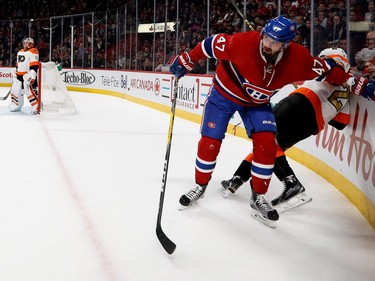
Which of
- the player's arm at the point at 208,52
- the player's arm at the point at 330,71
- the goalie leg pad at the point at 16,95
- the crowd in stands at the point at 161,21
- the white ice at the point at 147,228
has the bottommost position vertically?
the white ice at the point at 147,228

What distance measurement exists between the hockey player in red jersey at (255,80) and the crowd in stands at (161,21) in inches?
38.9

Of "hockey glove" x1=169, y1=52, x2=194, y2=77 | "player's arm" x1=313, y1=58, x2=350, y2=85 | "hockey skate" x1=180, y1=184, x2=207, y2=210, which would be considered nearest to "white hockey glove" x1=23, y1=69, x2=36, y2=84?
"hockey glove" x1=169, y1=52, x2=194, y2=77

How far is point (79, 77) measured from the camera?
13508 millimetres

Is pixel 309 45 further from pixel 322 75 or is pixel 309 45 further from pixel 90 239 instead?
pixel 90 239

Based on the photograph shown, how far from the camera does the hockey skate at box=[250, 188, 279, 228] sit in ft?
8.16

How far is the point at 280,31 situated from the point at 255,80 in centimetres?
31

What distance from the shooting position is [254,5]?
21.0ft

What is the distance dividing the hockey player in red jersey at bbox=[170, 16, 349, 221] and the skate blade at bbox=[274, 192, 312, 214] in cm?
18

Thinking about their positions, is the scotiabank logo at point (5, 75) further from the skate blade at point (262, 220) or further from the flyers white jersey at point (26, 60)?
the skate blade at point (262, 220)

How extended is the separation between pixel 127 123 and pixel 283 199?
168 inches

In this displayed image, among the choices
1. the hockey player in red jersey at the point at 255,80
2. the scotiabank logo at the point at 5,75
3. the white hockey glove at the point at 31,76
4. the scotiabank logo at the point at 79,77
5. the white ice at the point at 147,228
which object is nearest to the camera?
the white ice at the point at 147,228

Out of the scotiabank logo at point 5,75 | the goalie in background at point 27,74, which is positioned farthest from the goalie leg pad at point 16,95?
the scotiabank logo at point 5,75

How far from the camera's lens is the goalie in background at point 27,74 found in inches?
288

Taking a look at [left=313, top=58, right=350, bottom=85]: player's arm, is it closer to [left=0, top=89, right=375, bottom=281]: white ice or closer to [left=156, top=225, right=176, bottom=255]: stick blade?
[left=0, top=89, right=375, bottom=281]: white ice
